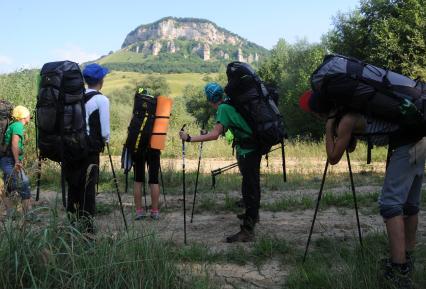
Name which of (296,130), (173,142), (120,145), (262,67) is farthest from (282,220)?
(262,67)

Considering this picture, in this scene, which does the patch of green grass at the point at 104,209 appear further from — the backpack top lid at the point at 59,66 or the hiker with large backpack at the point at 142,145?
the backpack top lid at the point at 59,66

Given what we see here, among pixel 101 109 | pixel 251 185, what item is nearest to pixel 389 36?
pixel 251 185

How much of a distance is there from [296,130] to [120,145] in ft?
43.3

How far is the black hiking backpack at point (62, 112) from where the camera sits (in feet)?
14.4

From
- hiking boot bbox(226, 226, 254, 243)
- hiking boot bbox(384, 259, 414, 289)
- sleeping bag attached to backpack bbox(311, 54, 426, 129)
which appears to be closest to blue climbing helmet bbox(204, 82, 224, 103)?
hiking boot bbox(226, 226, 254, 243)

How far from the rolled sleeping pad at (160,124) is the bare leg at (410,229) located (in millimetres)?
3466

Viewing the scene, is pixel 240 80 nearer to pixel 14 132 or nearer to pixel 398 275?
pixel 398 275

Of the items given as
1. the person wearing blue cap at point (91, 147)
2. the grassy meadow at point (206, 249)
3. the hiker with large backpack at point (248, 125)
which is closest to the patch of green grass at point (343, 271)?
the grassy meadow at point (206, 249)

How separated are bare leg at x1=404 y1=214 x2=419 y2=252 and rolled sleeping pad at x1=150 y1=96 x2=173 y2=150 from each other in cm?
347

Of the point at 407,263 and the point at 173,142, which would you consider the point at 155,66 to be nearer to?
the point at 173,142

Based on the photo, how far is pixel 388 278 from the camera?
334cm

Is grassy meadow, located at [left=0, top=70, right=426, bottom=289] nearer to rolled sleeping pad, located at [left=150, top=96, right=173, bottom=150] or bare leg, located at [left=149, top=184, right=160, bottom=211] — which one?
bare leg, located at [left=149, top=184, right=160, bottom=211]

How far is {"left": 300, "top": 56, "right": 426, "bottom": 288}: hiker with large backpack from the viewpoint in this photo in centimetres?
335

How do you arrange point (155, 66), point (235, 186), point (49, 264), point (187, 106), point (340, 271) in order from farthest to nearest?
point (155, 66) → point (187, 106) → point (235, 186) → point (340, 271) → point (49, 264)
